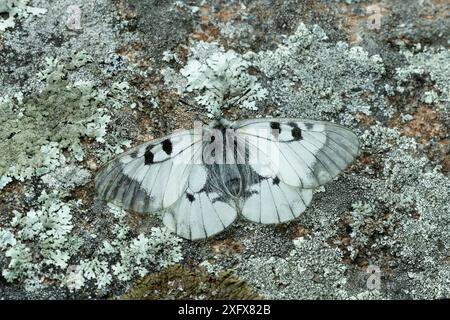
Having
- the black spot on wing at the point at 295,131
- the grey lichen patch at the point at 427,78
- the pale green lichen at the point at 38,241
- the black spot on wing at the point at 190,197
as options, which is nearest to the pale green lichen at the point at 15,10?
the pale green lichen at the point at 38,241

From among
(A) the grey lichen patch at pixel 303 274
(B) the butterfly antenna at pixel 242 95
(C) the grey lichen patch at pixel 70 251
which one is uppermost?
(B) the butterfly antenna at pixel 242 95

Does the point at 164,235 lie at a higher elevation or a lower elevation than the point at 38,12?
lower

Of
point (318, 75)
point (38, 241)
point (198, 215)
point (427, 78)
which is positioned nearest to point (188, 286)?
point (198, 215)

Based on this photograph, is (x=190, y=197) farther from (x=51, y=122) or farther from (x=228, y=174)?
(x=51, y=122)

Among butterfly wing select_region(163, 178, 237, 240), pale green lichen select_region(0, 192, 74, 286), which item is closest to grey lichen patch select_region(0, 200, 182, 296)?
pale green lichen select_region(0, 192, 74, 286)

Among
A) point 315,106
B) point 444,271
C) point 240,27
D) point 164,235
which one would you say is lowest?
point 444,271

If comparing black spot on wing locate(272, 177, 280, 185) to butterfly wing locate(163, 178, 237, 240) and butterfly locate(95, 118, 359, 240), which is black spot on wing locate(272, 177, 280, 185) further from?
butterfly wing locate(163, 178, 237, 240)

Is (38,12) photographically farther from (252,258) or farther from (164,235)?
(252,258)

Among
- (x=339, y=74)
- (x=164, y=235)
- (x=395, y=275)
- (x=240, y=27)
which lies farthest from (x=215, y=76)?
(x=395, y=275)

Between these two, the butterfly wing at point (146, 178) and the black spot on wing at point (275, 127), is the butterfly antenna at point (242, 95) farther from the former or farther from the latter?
the butterfly wing at point (146, 178)
